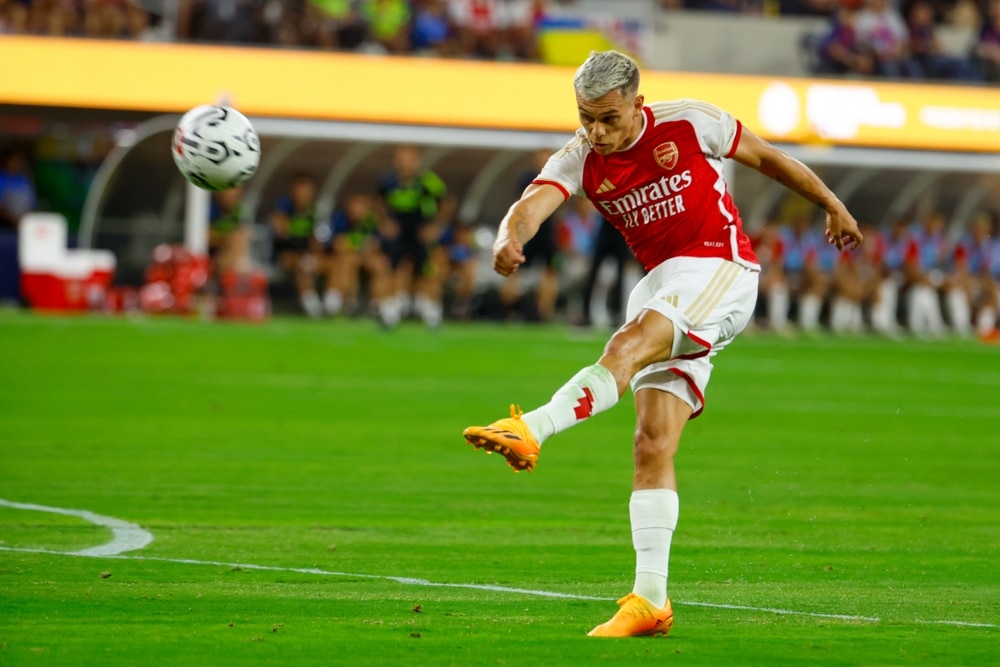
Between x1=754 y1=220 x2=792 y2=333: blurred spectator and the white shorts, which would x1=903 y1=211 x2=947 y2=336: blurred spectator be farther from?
the white shorts

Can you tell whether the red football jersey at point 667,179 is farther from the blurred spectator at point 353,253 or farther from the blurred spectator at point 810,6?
the blurred spectator at point 810,6

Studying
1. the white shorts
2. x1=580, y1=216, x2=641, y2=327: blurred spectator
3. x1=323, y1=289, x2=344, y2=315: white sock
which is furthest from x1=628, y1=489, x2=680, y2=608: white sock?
x1=323, y1=289, x2=344, y2=315: white sock

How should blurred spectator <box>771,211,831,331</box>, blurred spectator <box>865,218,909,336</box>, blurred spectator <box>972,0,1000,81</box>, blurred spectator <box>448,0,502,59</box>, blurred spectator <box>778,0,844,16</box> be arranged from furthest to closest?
1. blurred spectator <box>778,0,844,16</box>
2. blurred spectator <box>972,0,1000,81</box>
3. blurred spectator <box>865,218,909,336</box>
4. blurred spectator <box>771,211,831,331</box>
5. blurred spectator <box>448,0,502,59</box>

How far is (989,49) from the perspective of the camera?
1328 inches

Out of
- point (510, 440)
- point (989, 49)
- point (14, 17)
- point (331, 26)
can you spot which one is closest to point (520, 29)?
point (331, 26)

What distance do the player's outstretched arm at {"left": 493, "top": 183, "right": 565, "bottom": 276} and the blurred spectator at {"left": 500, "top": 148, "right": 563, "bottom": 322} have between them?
20847 millimetres

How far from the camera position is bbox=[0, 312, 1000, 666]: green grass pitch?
540 centimetres

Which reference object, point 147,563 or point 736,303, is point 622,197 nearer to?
point 736,303

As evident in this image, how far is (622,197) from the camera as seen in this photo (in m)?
6.00

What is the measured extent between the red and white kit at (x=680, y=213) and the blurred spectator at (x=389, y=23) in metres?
23.2

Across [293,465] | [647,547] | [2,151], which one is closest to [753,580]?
[647,547]

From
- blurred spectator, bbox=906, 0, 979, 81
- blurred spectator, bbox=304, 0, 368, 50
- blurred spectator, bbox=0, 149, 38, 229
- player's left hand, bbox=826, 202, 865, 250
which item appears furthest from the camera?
blurred spectator, bbox=906, 0, 979, 81

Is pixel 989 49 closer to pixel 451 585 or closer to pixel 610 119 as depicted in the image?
pixel 451 585

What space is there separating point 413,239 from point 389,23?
5.70 metres
